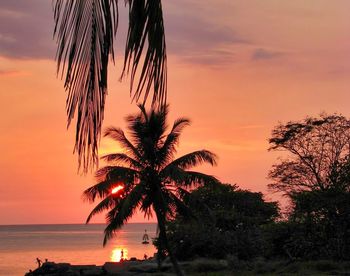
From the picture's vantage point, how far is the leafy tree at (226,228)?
1352 inches

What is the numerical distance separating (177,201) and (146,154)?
2523 mm

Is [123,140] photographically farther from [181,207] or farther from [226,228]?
[226,228]

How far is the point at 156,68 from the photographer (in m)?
2.39

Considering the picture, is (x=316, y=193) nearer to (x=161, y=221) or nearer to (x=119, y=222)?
(x=161, y=221)

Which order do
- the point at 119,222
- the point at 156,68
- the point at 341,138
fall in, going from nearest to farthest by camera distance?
the point at 156,68, the point at 119,222, the point at 341,138

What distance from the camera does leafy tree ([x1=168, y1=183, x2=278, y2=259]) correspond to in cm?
3434

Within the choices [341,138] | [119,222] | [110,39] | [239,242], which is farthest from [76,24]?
[341,138]

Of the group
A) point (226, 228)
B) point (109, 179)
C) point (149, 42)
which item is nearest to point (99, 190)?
point (109, 179)

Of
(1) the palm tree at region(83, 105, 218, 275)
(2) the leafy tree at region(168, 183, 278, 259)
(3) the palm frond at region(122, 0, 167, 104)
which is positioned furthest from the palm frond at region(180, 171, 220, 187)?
(3) the palm frond at region(122, 0, 167, 104)

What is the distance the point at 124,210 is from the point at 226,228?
52.2ft

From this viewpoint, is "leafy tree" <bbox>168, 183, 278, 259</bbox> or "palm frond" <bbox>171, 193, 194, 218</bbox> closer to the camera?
"palm frond" <bbox>171, 193, 194, 218</bbox>

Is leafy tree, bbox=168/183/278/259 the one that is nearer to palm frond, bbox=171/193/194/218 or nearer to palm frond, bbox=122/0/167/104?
palm frond, bbox=171/193/194/218

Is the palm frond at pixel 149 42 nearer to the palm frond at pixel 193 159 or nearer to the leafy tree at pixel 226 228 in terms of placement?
the palm frond at pixel 193 159

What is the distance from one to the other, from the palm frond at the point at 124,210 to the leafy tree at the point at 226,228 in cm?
736
